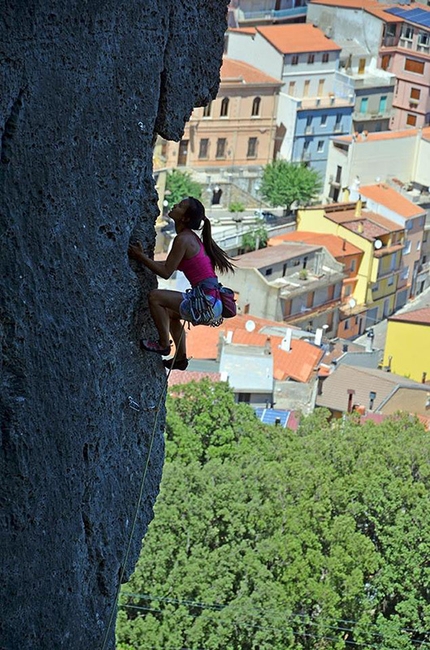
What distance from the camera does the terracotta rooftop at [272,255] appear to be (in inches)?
2516

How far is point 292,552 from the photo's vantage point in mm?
28906

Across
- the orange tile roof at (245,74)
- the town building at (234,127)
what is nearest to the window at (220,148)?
the town building at (234,127)

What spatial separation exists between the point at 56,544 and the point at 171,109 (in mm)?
1979

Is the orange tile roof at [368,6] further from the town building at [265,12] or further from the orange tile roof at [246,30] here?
the orange tile roof at [246,30]

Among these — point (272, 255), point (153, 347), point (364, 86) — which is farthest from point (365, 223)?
point (153, 347)

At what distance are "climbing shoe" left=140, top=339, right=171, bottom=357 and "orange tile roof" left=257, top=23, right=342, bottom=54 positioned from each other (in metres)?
77.9

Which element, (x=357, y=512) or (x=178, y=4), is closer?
(x=178, y=4)

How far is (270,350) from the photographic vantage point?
168 ft

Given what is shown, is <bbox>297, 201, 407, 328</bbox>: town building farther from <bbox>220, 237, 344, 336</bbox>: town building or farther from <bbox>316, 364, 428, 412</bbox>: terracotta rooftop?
<bbox>316, 364, 428, 412</bbox>: terracotta rooftop

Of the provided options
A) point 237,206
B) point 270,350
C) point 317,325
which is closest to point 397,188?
point 237,206

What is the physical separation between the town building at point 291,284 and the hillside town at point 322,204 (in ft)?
0.24

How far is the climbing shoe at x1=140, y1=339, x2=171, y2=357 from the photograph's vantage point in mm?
7883

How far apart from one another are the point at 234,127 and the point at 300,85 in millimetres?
4356

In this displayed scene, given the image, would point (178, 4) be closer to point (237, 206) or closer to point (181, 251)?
point (181, 251)
